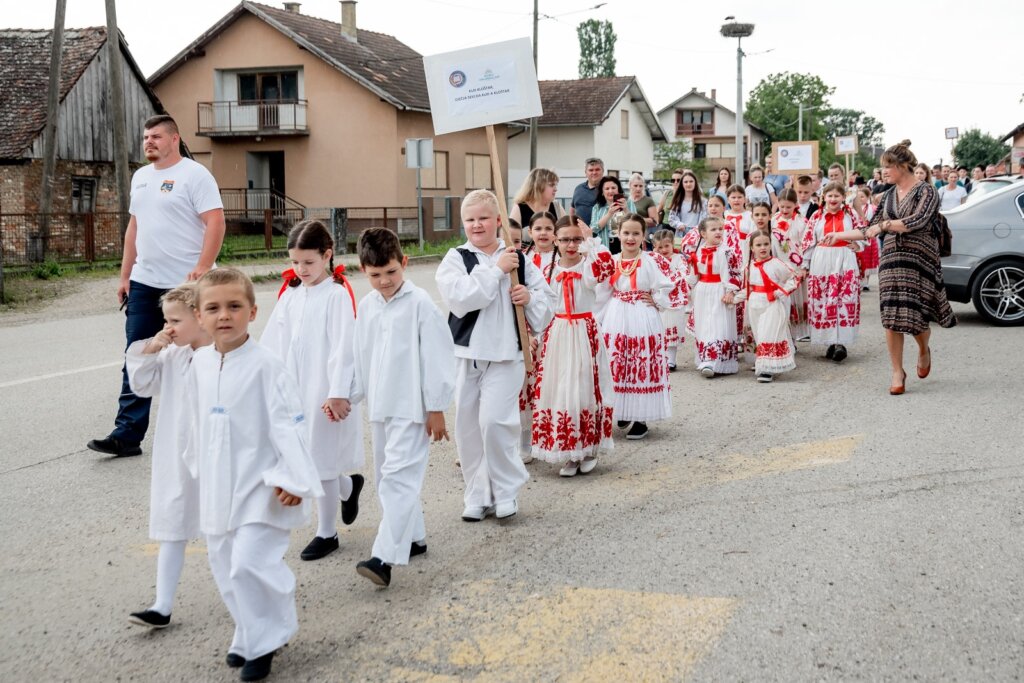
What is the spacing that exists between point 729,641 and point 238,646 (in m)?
1.75

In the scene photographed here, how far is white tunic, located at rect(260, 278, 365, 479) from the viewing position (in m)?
5.46

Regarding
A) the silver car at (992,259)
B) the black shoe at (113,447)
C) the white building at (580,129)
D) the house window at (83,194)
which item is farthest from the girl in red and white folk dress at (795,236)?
the white building at (580,129)

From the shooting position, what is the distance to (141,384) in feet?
15.2

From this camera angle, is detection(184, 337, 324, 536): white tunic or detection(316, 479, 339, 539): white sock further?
detection(316, 479, 339, 539): white sock

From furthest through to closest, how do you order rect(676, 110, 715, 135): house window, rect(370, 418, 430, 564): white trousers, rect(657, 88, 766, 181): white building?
1. rect(676, 110, 715, 135): house window
2. rect(657, 88, 766, 181): white building
3. rect(370, 418, 430, 564): white trousers

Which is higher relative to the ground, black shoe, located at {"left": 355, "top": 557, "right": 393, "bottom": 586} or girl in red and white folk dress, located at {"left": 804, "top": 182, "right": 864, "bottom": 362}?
girl in red and white folk dress, located at {"left": 804, "top": 182, "right": 864, "bottom": 362}

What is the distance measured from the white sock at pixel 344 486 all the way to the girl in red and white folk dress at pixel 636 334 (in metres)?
3.04

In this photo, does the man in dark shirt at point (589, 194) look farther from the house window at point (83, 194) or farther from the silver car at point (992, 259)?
the house window at point (83, 194)

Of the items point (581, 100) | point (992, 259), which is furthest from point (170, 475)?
point (581, 100)

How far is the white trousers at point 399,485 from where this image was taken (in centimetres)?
493

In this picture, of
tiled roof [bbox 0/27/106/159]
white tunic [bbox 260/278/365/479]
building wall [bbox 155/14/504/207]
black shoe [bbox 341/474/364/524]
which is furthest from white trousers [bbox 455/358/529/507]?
building wall [bbox 155/14/504/207]

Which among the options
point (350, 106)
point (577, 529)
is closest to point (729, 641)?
point (577, 529)

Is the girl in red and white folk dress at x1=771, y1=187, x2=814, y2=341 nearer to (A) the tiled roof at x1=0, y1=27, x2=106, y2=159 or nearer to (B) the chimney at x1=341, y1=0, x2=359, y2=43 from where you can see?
(A) the tiled roof at x1=0, y1=27, x2=106, y2=159

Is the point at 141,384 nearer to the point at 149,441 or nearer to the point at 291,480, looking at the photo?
the point at 291,480
